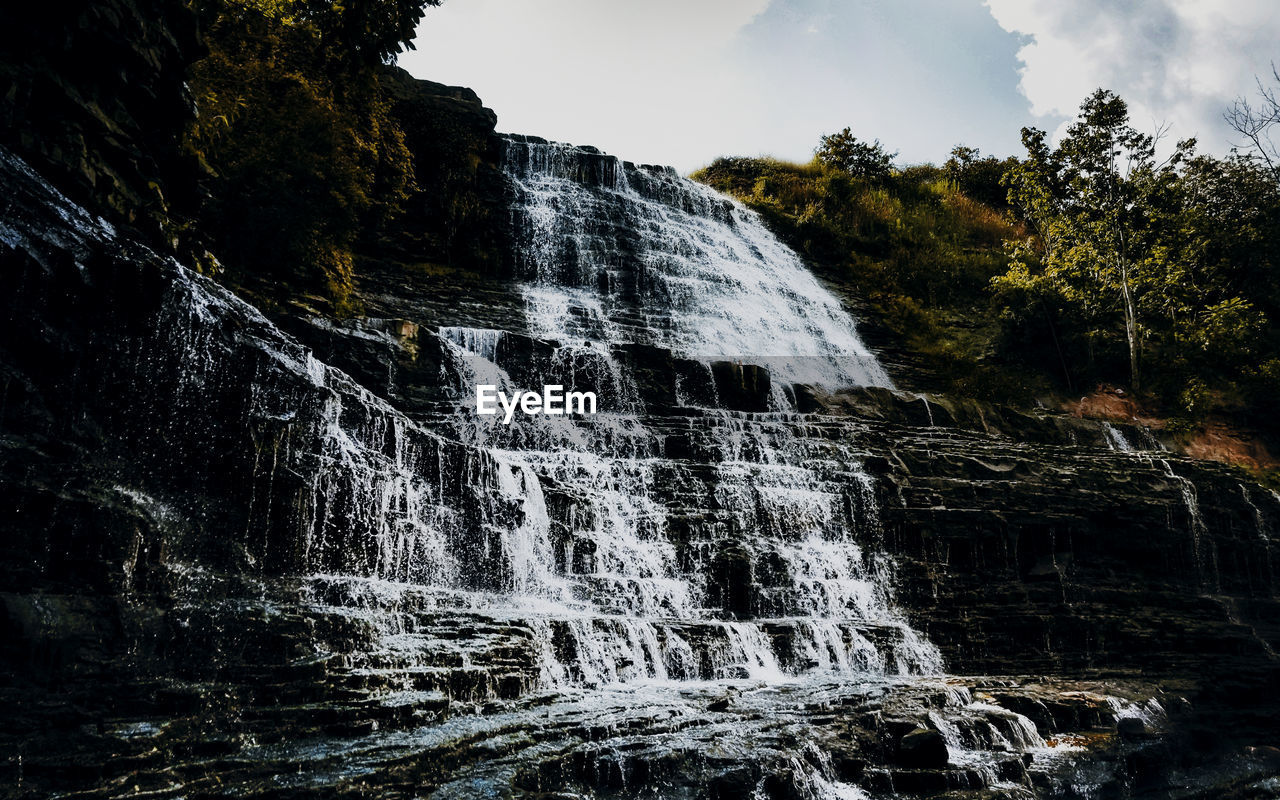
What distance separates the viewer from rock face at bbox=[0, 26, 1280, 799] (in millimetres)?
5727

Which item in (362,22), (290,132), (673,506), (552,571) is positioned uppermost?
(362,22)

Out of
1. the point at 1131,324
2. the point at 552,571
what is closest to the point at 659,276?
the point at 552,571

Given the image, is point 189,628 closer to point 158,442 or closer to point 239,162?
point 158,442

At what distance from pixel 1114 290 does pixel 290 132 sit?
23488mm

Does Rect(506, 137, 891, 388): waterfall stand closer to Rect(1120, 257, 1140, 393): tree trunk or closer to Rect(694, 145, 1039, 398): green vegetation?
Rect(694, 145, 1039, 398): green vegetation

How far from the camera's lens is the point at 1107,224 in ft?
74.3

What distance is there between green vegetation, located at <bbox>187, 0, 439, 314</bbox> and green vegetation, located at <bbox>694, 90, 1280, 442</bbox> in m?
16.9

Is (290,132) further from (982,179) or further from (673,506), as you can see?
(982,179)

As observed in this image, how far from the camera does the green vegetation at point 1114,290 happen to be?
67.5 feet

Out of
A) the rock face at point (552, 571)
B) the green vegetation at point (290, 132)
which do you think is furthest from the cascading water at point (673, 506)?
the green vegetation at point (290, 132)

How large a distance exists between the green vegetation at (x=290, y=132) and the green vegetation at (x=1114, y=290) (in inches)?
666

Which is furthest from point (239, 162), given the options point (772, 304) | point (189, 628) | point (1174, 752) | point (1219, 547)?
point (1219, 547)

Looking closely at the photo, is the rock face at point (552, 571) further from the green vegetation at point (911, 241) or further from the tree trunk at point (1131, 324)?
the green vegetation at point (911, 241)

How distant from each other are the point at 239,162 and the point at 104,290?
809cm
